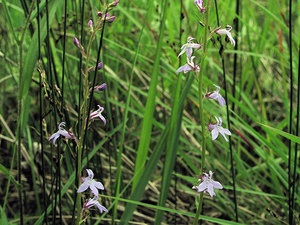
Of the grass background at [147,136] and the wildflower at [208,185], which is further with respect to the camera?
the grass background at [147,136]

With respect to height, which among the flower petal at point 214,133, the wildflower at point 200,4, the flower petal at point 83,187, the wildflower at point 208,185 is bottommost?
the flower petal at point 83,187

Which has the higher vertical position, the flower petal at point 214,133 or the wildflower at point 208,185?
the flower petal at point 214,133

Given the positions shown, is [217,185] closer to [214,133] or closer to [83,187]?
[214,133]

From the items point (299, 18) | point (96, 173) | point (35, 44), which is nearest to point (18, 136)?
point (35, 44)

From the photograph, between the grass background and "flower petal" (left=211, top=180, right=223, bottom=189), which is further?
the grass background

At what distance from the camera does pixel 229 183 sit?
6.88 feet

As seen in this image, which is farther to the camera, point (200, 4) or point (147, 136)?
point (147, 136)

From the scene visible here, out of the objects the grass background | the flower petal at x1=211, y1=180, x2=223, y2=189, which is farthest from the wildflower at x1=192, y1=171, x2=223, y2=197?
the grass background

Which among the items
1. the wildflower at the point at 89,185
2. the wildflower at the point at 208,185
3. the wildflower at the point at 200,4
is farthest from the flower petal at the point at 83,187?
the wildflower at the point at 200,4

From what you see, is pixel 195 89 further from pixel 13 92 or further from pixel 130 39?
pixel 13 92

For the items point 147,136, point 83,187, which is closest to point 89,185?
point 83,187

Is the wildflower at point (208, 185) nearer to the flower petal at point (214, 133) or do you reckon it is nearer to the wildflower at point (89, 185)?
the flower petal at point (214, 133)

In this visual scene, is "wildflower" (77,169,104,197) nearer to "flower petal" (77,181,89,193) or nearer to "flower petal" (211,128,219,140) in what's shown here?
"flower petal" (77,181,89,193)

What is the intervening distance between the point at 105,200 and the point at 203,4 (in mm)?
→ 840
